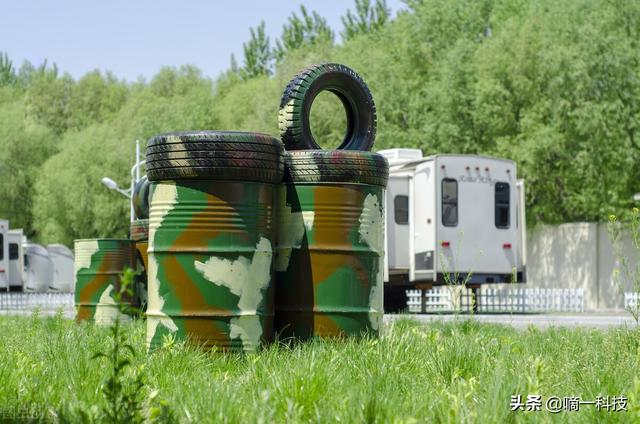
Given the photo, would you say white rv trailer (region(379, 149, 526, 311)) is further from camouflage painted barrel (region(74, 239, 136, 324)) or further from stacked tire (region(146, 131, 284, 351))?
stacked tire (region(146, 131, 284, 351))

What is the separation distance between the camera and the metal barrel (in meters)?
7.60

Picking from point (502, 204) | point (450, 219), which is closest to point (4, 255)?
point (450, 219)

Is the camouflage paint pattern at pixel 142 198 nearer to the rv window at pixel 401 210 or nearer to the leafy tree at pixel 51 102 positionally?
the rv window at pixel 401 210

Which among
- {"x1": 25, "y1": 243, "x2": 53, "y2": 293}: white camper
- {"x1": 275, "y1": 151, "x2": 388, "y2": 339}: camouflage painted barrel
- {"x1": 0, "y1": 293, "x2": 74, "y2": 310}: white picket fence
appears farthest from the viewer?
{"x1": 25, "y1": 243, "x2": 53, "y2": 293}: white camper

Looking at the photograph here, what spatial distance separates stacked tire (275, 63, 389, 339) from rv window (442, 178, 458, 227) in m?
15.0

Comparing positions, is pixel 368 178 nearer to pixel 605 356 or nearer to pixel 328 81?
pixel 328 81

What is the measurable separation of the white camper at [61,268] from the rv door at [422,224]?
2571 centimetres

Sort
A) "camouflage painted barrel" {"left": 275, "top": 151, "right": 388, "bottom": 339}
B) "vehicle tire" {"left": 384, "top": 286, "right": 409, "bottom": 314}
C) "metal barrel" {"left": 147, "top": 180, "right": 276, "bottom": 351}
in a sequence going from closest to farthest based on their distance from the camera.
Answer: "metal barrel" {"left": 147, "top": 180, "right": 276, "bottom": 351}
"camouflage painted barrel" {"left": 275, "top": 151, "right": 388, "bottom": 339}
"vehicle tire" {"left": 384, "top": 286, "right": 409, "bottom": 314}

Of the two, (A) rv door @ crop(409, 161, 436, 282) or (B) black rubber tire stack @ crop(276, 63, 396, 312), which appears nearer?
(B) black rubber tire stack @ crop(276, 63, 396, 312)

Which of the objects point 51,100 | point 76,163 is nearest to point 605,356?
point 76,163

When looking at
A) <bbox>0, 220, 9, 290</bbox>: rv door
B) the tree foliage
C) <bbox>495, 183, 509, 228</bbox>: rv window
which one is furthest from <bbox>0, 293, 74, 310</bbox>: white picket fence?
<bbox>495, 183, 509, 228</bbox>: rv window

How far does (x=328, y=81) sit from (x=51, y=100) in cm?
7144

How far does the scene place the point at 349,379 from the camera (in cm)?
613

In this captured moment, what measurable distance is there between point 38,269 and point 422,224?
2627 cm
